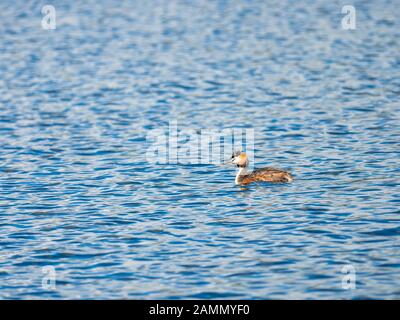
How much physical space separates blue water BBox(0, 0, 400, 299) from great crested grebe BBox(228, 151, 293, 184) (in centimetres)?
25

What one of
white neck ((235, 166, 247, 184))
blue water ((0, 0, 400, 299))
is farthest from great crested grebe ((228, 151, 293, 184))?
blue water ((0, 0, 400, 299))

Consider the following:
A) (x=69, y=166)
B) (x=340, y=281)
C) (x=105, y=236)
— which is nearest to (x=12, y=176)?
(x=69, y=166)

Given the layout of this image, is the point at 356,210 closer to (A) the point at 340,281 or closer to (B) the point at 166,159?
(A) the point at 340,281

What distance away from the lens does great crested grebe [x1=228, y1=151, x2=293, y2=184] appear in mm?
18359

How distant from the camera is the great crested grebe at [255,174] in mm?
18359

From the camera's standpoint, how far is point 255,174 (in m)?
18.6

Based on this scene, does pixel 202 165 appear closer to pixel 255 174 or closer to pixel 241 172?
pixel 241 172

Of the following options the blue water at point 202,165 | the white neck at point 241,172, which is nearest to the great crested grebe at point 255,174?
the white neck at point 241,172

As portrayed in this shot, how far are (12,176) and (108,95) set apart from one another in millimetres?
9729

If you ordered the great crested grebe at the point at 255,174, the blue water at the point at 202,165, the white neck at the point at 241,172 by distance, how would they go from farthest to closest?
1. the white neck at the point at 241,172
2. the great crested grebe at the point at 255,174
3. the blue water at the point at 202,165

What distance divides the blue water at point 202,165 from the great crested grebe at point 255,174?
0.81 feet

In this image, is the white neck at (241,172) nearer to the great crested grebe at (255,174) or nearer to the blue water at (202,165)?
the great crested grebe at (255,174)

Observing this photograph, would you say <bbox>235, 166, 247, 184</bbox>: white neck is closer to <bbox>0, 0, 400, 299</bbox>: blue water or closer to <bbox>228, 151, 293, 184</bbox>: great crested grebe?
<bbox>228, 151, 293, 184</bbox>: great crested grebe

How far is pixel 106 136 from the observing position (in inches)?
942
